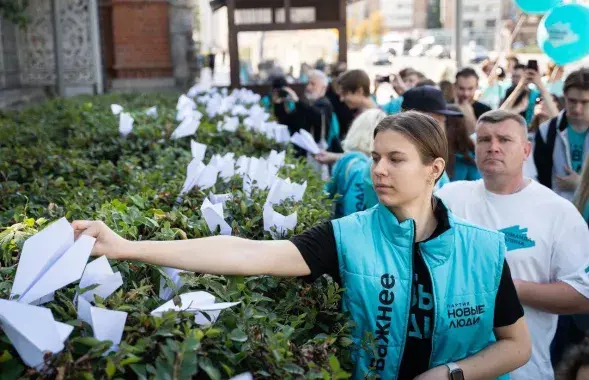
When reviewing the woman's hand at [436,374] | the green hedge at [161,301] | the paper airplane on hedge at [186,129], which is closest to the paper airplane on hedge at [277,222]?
the green hedge at [161,301]

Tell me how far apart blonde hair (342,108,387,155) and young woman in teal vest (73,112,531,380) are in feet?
8.17

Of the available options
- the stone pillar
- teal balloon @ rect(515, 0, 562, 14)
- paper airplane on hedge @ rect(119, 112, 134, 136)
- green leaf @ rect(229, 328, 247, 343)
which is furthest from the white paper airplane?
the stone pillar

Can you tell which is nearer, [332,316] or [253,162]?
[332,316]

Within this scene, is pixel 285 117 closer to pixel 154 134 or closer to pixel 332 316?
pixel 154 134

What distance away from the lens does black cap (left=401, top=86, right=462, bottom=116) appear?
199 inches

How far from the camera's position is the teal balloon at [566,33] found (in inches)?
308

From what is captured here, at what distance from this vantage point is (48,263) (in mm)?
2248

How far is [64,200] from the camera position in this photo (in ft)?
13.4

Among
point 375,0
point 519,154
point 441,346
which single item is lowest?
point 441,346

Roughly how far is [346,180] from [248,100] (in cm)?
674

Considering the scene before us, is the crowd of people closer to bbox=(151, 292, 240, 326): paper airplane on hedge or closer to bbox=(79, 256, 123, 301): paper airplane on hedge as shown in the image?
bbox=(79, 256, 123, 301): paper airplane on hedge

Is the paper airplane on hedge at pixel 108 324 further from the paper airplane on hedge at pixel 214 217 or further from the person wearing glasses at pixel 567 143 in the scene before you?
the person wearing glasses at pixel 567 143

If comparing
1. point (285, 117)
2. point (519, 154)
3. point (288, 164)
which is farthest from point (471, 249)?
point (285, 117)

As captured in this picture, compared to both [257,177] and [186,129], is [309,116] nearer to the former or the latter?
[186,129]
